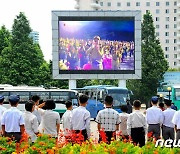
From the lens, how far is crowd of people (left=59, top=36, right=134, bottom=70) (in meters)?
45.1

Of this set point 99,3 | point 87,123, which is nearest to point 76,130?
point 87,123

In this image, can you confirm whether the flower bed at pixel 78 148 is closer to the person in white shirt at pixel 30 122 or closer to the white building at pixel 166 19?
the person in white shirt at pixel 30 122

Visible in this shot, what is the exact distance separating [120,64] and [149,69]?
12.4m

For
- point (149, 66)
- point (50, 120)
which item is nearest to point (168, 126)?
point (50, 120)

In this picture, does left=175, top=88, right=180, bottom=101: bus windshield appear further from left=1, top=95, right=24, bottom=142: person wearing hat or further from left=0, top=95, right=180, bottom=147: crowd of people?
left=1, top=95, right=24, bottom=142: person wearing hat

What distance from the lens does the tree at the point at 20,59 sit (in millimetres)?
54156

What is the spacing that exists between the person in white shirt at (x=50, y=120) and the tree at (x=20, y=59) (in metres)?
42.4

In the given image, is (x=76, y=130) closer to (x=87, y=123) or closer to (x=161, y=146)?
(x=87, y=123)

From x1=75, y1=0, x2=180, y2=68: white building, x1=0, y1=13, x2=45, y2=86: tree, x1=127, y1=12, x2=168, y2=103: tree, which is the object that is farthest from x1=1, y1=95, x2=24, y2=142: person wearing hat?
x1=75, y1=0, x2=180, y2=68: white building

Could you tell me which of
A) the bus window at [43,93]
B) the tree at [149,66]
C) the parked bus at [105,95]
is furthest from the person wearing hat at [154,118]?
the tree at [149,66]

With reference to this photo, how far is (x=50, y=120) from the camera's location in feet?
38.4

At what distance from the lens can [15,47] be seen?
54.7 m

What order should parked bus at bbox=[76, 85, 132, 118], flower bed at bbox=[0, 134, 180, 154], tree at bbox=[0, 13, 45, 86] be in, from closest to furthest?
flower bed at bbox=[0, 134, 180, 154], parked bus at bbox=[76, 85, 132, 118], tree at bbox=[0, 13, 45, 86]

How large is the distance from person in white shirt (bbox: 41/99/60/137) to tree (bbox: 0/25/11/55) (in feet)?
153
